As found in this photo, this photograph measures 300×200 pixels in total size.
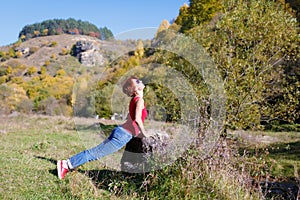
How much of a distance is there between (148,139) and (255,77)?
6.78 meters

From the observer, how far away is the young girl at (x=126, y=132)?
19.9 ft

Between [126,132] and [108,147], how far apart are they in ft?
1.61

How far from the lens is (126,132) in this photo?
20.2 ft

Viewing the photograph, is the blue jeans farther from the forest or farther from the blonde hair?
the forest

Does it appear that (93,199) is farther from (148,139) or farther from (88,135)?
(88,135)

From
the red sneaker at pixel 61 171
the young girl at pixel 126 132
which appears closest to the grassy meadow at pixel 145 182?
the red sneaker at pixel 61 171

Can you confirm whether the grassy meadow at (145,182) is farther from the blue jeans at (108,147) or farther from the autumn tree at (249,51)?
the autumn tree at (249,51)

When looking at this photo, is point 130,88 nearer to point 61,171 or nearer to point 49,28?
point 61,171

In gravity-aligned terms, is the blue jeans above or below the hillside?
below

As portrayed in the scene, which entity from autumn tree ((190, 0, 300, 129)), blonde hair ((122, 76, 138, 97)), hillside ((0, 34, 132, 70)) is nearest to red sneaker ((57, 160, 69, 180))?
blonde hair ((122, 76, 138, 97))

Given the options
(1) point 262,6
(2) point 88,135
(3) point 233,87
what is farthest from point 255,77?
(2) point 88,135

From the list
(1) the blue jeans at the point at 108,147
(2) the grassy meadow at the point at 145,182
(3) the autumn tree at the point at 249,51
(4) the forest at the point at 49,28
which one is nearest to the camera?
(2) the grassy meadow at the point at 145,182

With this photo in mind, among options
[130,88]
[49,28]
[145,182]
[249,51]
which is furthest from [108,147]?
[49,28]

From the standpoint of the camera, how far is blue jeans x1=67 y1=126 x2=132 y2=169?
6211 millimetres
